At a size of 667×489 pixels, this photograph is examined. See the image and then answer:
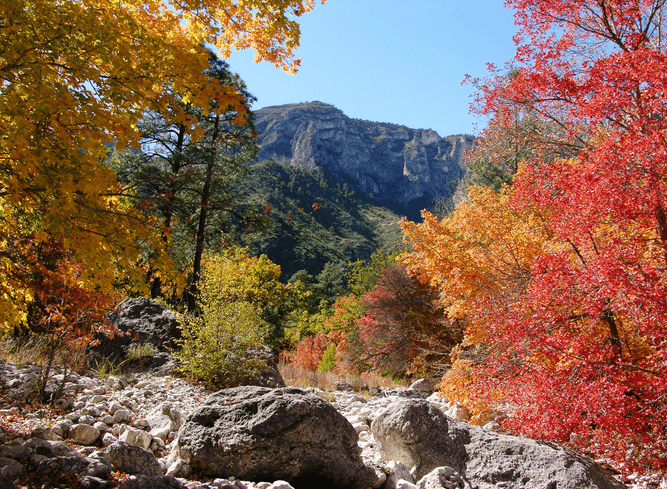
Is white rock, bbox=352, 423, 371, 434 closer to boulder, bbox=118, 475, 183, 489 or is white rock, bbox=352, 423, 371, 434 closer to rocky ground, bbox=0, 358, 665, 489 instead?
rocky ground, bbox=0, 358, 665, 489

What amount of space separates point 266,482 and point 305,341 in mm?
19716

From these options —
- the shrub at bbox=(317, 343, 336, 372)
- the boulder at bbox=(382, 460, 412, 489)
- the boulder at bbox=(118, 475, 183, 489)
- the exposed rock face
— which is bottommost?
the shrub at bbox=(317, 343, 336, 372)

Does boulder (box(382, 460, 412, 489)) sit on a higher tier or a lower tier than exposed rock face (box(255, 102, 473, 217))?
lower

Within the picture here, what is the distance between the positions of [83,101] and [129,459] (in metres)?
2.88

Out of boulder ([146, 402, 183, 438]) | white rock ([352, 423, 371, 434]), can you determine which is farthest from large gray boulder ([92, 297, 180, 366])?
white rock ([352, 423, 371, 434])

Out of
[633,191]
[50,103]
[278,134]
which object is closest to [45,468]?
[50,103]

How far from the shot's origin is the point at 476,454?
4.14 meters

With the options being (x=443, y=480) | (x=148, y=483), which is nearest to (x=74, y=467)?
(x=148, y=483)

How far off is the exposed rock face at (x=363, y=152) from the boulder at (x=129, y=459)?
141269mm

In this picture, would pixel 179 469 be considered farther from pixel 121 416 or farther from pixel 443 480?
pixel 443 480

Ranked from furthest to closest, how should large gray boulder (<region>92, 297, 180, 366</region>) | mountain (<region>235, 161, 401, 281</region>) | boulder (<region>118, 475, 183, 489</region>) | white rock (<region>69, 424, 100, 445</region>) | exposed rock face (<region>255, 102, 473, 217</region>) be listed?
exposed rock face (<region>255, 102, 473, 217</region>)
mountain (<region>235, 161, 401, 281</region>)
large gray boulder (<region>92, 297, 180, 366</region>)
white rock (<region>69, 424, 100, 445</region>)
boulder (<region>118, 475, 183, 489</region>)

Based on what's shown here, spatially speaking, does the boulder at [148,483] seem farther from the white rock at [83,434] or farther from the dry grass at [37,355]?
the dry grass at [37,355]

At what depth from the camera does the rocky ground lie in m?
2.94

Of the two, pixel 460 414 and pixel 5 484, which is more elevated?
pixel 5 484
